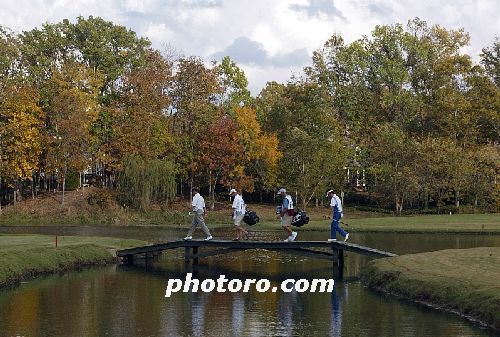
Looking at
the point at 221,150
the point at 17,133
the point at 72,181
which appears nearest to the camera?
the point at 17,133

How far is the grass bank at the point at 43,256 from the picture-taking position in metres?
33.6

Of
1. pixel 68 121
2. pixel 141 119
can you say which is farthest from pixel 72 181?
pixel 141 119

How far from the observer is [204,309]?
26.6 m

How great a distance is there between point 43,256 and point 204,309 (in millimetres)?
13227

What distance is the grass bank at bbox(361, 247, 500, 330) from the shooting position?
2425 cm

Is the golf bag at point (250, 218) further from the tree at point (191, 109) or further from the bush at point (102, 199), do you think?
the tree at point (191, 109)

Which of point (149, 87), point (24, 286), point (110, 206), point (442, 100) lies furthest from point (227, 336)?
point (442, 100)

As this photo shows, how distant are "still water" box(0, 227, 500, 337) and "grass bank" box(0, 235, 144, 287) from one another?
2.56 ft

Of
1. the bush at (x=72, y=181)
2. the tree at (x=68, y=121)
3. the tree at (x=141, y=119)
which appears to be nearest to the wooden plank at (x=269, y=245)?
the tree at (x=68, y=121)

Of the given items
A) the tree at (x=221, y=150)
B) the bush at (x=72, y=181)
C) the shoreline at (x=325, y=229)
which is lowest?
the shoreline at (x=325, y=229)

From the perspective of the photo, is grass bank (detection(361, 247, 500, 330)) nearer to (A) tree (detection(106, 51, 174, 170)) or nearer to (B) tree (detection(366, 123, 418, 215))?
(B) tree (detection(366, 123, 418, 215))

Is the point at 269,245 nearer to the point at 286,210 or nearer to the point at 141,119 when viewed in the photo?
the point at 286,210

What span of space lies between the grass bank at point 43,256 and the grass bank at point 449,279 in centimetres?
1362

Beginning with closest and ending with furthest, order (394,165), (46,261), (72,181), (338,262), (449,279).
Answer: (449,279) → (46,261) → (338,262) → (394,165) → (72,181)
